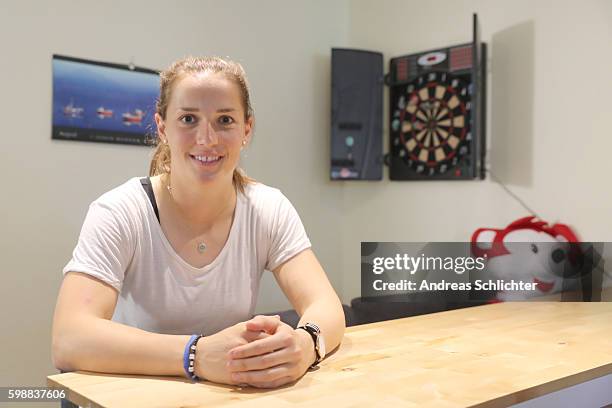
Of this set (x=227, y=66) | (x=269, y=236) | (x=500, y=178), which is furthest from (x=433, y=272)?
(x=227, y=66)

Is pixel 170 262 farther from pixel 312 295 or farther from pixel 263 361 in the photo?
pixel 263 361

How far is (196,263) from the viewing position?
1562mm

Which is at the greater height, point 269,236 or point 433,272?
point 269,236

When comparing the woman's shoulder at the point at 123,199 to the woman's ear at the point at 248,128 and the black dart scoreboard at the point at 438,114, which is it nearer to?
the woman's ear at the point at 248,128

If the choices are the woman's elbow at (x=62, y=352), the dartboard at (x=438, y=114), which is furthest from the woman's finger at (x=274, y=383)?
the dartboard at (x=438, y=114)

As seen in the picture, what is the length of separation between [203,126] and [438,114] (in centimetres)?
209

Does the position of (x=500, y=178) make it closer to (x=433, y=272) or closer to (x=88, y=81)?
(x=433, y=272)

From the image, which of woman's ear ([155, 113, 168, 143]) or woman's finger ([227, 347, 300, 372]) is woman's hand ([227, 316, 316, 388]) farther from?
woman's ear ([155, 113, 168, 143])

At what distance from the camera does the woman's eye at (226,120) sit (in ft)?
5.18

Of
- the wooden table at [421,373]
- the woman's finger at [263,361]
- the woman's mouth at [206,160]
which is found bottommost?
the wooden table at [421,373]

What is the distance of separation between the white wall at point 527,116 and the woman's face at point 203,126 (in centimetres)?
190

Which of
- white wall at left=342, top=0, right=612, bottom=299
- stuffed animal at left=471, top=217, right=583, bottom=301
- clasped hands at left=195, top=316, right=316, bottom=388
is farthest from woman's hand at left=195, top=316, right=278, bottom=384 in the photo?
white wall at left=342, top=0, right=612, bottom=299

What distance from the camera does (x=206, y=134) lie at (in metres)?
1.53

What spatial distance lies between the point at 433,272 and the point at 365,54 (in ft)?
4.46
